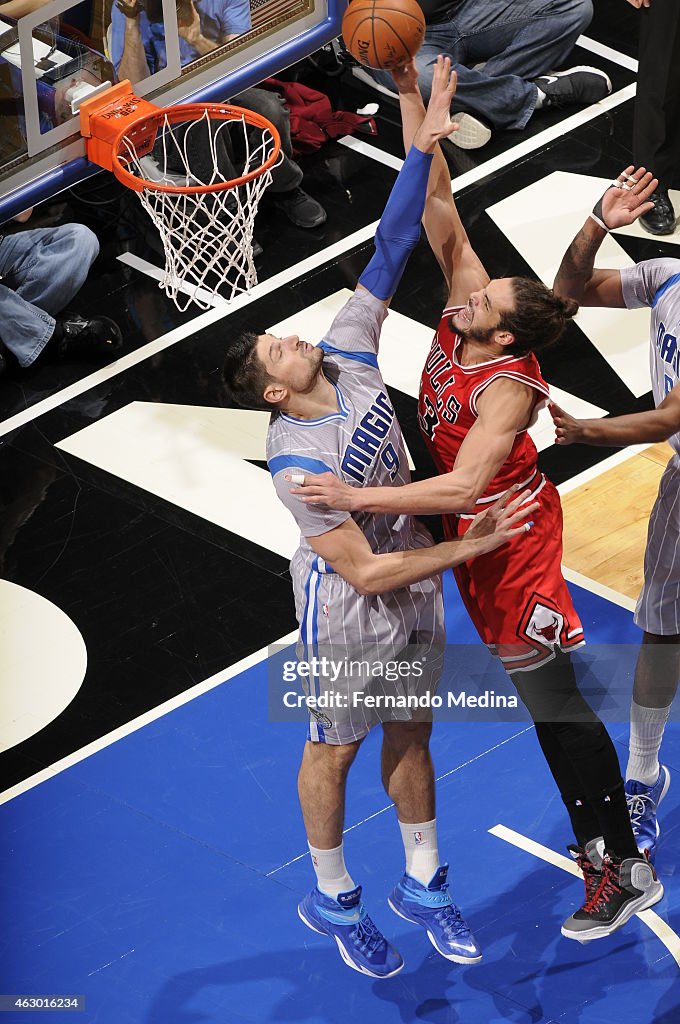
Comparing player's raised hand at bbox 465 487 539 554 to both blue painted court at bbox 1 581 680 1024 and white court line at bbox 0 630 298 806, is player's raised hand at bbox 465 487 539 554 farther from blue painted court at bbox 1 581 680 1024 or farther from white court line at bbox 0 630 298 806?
white court line at bbox 0 630 298 806

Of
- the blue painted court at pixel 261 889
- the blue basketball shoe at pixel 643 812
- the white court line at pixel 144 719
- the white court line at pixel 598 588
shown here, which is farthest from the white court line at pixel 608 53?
the blue basketball shoe at pixel 643 812

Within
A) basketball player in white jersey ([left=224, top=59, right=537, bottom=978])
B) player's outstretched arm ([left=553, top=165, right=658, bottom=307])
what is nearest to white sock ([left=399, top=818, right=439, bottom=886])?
basketball player in white jersey ([left=224, top=59, right=537, bottom=978])

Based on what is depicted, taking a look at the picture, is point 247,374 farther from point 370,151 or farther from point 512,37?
point 512,37

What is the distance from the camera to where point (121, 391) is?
1014cm

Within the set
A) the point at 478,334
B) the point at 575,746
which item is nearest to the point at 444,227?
the point at 478,334

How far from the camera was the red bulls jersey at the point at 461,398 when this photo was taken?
6.36 metres

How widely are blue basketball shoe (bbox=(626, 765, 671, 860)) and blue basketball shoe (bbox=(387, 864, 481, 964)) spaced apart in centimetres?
91

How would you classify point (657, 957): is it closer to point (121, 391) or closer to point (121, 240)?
point (121, 391)

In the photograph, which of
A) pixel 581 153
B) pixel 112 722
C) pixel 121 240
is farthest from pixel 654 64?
pixel 112 722

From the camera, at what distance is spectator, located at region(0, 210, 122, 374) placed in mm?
10201

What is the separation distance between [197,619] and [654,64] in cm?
472

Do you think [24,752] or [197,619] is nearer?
[24,752]

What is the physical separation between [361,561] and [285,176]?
5.64 m

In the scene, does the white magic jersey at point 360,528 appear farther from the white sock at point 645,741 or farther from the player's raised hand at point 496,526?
the white sock at point 645,741
